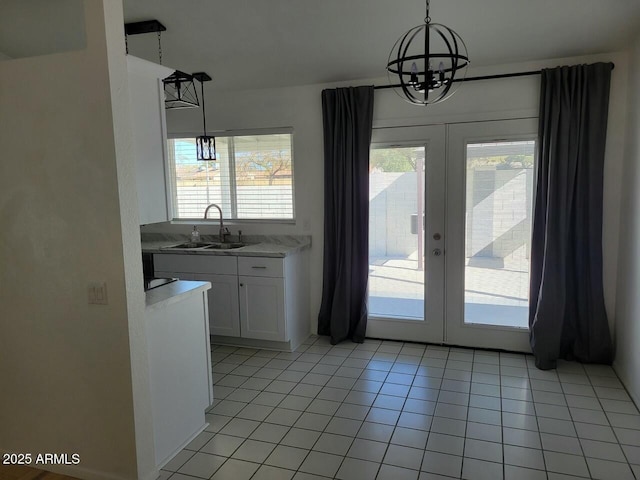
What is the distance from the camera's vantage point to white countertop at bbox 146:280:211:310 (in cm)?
Result: 240

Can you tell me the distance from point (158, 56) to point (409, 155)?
87.9 inches

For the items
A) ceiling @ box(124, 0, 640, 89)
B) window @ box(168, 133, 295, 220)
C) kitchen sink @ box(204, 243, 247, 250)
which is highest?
ceiling @ box(124, 0, 640, 89)

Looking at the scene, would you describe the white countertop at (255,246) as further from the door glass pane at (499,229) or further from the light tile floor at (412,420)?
the door glass pane at (499,229)

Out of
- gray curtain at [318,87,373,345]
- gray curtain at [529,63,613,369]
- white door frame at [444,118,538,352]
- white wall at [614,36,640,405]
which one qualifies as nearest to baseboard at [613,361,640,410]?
white wall at [614,36,640,405]

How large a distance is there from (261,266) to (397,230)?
4.14ft

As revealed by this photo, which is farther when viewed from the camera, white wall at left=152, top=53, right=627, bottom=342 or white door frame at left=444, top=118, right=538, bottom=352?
white door frame at left=444, top=118, right=538, bottom=352

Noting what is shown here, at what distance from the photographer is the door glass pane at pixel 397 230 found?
4.08 meters

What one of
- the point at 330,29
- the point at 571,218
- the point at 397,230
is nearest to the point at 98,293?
the point at 330,29

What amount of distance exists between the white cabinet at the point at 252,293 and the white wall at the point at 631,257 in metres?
A: 2.57

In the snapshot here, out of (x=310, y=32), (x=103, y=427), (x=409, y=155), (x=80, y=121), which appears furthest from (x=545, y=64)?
(x=103, y=427)

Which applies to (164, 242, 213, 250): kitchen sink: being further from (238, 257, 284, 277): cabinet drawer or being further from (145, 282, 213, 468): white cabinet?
(145, 282, 213, 468): white cabinet

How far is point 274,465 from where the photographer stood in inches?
95.6

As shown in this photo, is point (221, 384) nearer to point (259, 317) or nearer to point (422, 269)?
point (259, 317)

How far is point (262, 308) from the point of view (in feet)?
13.4
